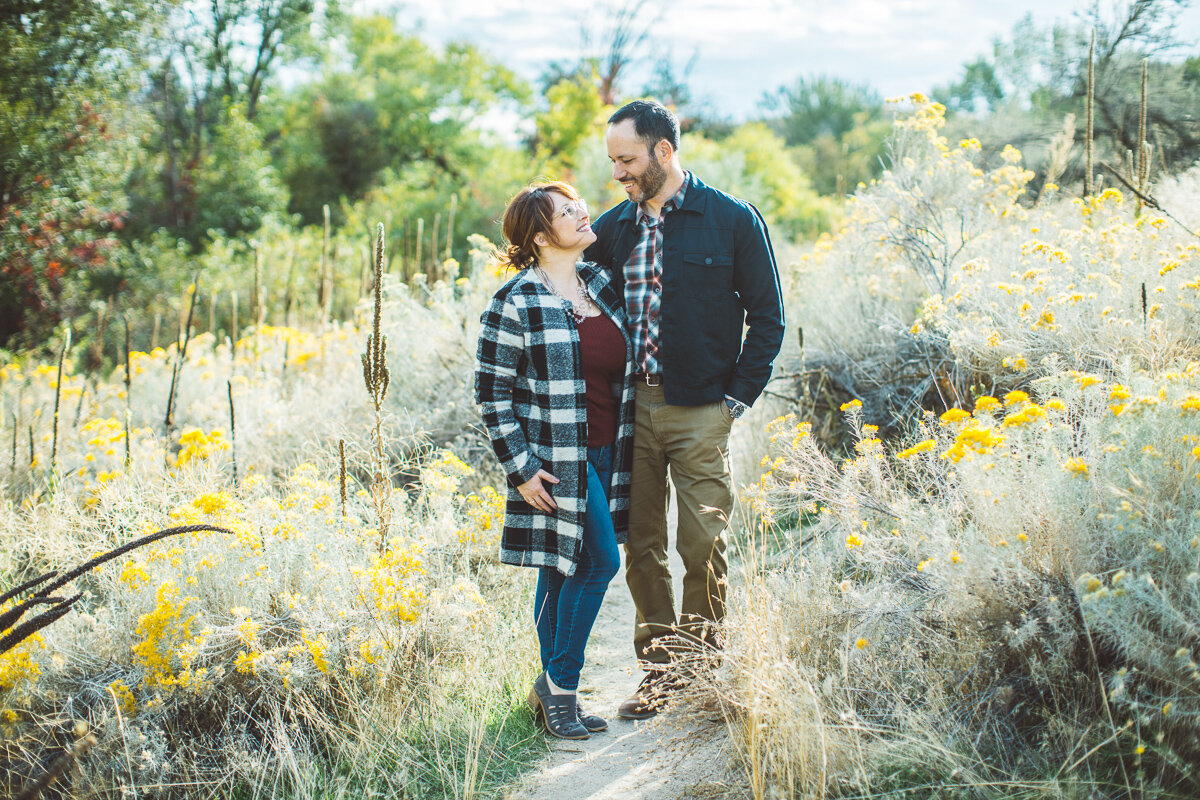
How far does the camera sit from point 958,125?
11.6 m

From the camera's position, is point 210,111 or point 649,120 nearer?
point 649,120

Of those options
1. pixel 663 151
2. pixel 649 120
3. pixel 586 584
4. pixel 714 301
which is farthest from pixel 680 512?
pixel 649 120

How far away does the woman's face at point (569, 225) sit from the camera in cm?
302

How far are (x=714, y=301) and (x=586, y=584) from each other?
1155mm

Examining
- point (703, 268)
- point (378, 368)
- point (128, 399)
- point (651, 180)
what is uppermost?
point (651, 180)

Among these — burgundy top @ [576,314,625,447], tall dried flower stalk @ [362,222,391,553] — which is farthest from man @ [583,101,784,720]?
tall dried flower stalk @ [362,222,391,553]

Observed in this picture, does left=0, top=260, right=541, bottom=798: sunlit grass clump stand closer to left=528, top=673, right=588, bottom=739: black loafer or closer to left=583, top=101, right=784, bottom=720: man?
left=528, top=673, right=588, bottom=739: black loafer

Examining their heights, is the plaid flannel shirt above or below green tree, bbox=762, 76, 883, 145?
below

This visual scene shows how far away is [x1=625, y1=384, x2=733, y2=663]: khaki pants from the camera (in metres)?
3.16

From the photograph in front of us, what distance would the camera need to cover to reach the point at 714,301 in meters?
3.16

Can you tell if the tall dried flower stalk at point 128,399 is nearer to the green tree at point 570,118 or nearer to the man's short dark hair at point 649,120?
the man's short dark hair at point 649,120

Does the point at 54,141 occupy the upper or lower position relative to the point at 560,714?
upper

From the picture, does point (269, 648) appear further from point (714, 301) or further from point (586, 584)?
point (714, 301)

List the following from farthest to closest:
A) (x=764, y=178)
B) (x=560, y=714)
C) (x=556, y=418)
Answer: (x=764, y=178)
(x=560, y=714)
(x=556, y=418)
